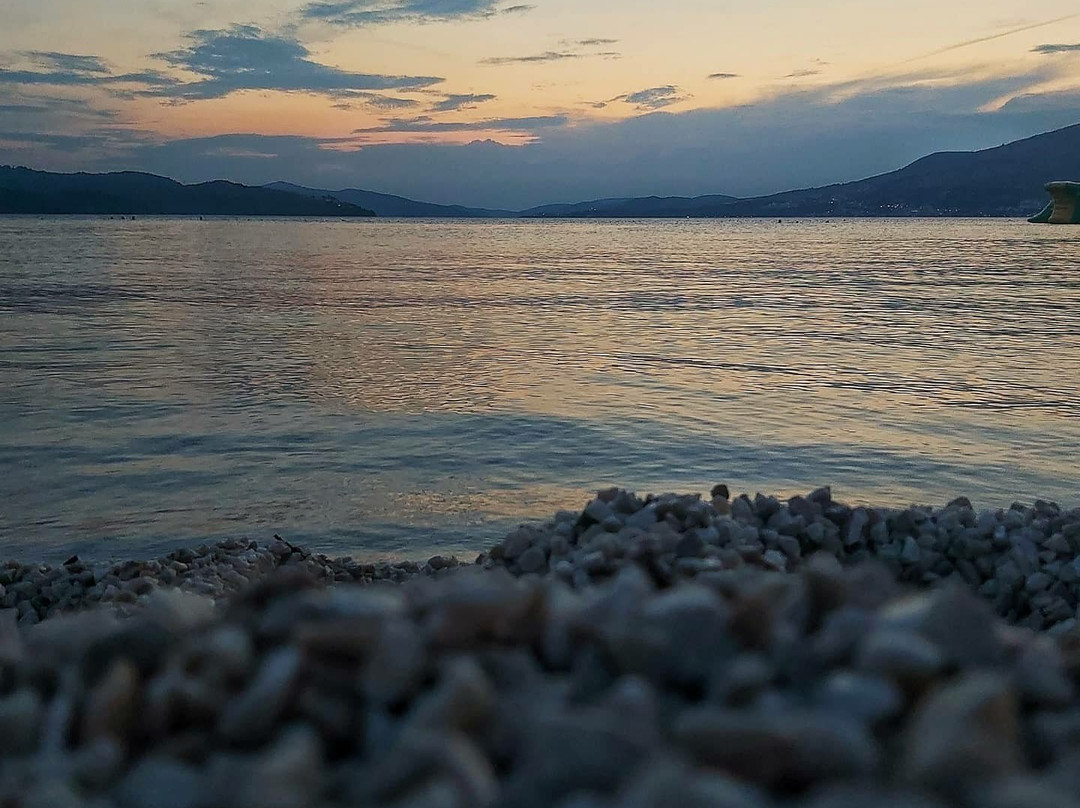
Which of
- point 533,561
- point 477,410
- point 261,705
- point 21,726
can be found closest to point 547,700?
point 261,705

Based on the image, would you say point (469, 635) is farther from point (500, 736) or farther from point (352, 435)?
point (352, 435)

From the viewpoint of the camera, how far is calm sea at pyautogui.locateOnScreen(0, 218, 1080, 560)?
768 centimetres

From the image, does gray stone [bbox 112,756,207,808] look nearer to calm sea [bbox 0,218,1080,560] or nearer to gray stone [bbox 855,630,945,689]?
gray stone [bbox 855,630,945,689]

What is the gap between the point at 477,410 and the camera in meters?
11.0

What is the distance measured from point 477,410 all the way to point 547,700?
30.0 ft

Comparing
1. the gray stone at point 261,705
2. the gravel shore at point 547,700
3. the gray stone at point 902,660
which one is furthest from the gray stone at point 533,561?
the gray stone at point 902,660

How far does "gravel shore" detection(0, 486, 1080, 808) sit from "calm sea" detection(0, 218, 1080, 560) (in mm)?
4633

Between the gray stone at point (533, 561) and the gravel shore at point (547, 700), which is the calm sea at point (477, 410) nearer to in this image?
the gray stone at point (533, 561)

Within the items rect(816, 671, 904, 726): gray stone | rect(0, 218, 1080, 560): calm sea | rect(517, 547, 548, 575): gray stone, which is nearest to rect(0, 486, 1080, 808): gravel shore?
rect(816, 671, 904, 726): gray stone

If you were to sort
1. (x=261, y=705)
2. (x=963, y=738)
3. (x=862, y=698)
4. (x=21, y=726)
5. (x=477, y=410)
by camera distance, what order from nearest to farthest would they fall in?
(x=963, y=738)
(x=862, y=698)
(x=261, y=705)
(x=21, y=726)
(x=477, y=410)

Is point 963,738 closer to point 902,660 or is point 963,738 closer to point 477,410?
point 902,660

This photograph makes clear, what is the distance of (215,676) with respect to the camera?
2012 millimetres

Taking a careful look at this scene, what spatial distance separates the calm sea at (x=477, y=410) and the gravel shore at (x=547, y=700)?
463cm

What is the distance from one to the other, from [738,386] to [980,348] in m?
5.68
